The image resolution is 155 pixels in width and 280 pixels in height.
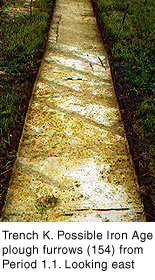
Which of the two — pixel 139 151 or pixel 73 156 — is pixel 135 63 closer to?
pixel 139 151

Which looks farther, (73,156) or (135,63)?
(135,63)

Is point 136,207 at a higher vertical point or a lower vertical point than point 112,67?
lower

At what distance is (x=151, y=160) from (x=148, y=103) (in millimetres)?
829

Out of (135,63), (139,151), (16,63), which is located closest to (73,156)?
(139,151)

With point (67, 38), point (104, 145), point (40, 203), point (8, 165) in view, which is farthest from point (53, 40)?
point (40, 203)

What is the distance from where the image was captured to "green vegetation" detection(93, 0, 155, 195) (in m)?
2.15

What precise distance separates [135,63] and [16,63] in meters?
1.47

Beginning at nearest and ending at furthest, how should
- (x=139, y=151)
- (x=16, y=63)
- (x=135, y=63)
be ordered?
1. (x=139, y=151)
2. (x=16, y=63)
3. (x=135, y=63)

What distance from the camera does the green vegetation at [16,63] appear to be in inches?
75.5

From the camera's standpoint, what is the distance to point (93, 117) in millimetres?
2430

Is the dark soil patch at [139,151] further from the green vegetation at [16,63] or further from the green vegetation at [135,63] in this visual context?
the green vegetation at [16,63]

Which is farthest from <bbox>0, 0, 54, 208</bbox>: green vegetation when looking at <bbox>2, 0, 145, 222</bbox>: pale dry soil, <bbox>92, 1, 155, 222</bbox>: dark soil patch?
<bbox>92, 1, 155, 222</bbox>: dark soil patch

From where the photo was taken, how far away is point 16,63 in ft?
9.23

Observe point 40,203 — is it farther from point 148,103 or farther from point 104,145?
point 148,103
